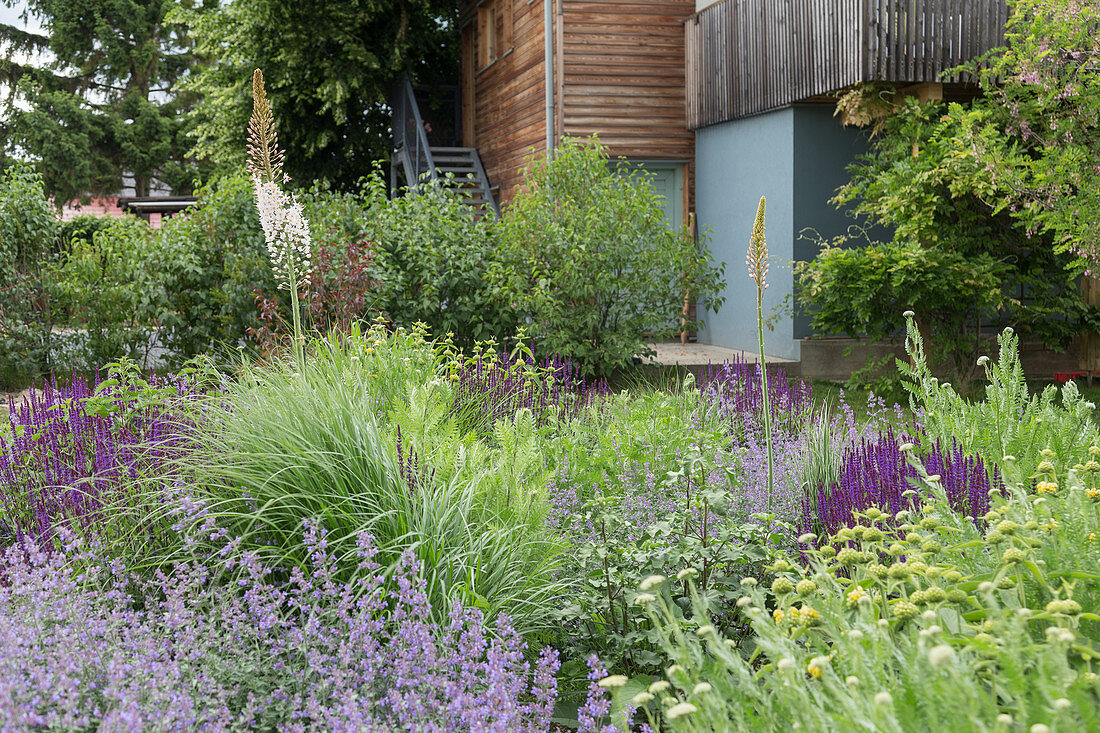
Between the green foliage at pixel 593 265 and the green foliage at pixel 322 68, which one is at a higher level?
the green foliage at pixel 322 68

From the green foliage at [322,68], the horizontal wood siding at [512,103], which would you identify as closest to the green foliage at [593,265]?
the horizontal wood siding at [512,103]

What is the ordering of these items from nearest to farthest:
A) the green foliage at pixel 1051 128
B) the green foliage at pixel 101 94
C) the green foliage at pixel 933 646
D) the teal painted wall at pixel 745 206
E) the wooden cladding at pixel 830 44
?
the green foliage at pixel 933 646, the green foliage at pixel 1051 128, the wooden cladding at pixel 830 44, the teal painted wall at pixel 745 206, the green foliage at pixel 101 94

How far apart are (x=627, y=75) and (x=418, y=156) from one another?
172 inches

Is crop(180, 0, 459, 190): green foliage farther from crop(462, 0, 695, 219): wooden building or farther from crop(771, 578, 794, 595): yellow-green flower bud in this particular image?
crop(771, 578, 794, 595): yellow-green flower bud

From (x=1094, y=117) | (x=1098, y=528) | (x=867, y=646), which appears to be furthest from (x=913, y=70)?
(x=867, y=646)

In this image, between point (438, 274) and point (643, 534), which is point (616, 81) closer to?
point (438, 274)

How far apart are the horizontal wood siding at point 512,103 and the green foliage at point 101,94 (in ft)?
45.3

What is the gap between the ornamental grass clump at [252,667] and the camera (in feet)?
6.66

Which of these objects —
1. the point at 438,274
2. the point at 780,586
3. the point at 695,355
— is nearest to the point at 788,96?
the point at 695,355

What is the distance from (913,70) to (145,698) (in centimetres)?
1006

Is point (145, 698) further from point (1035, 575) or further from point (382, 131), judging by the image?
point (382, 131)

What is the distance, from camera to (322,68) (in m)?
17.0

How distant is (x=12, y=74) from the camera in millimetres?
29203

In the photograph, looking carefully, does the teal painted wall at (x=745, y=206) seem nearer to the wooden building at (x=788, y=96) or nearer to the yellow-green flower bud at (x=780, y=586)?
the wooden building at (x=788, y=96)
